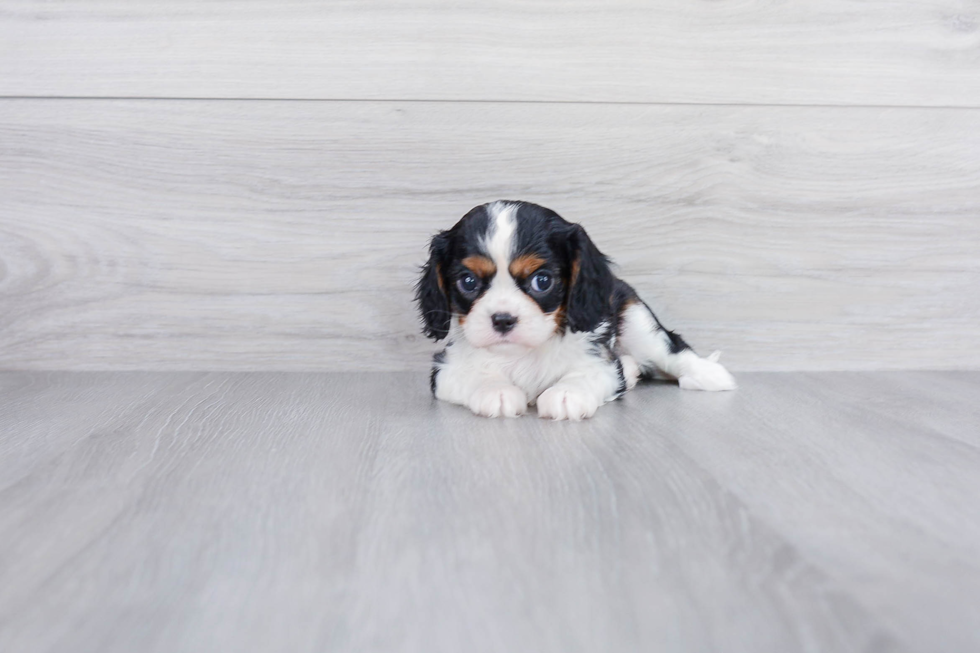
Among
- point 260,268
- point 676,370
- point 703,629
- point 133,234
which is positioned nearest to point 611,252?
point 676,370

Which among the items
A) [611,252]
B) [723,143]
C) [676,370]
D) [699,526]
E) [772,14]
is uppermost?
[772,14]

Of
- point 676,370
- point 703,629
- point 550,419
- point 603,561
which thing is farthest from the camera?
point 676,370

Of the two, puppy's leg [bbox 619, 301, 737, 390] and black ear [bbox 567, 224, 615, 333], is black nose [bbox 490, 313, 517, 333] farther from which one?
puppy's leg [bbox 619, 301, 737, 390]

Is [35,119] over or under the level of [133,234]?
over

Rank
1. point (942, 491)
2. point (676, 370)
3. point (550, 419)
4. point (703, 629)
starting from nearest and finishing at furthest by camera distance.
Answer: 1. point (703, 629)
2. point (942, 491)
3. point (550, 419)
4. point (676, 370)

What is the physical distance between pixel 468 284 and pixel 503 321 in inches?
5.1

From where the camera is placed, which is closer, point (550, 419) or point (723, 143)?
point (550, 419)

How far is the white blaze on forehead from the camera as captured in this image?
4.99ft

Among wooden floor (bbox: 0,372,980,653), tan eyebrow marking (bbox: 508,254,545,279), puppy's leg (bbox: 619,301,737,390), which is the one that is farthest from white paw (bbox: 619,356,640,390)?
tan eyebrow marking (bbox: 508,254,545,279)

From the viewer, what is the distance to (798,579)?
759 millimetres

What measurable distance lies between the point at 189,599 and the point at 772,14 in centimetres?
182

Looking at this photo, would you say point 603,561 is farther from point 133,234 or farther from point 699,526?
point 133,234

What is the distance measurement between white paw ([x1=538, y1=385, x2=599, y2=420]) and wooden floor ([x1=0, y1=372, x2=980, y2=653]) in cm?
3

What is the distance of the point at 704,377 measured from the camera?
181 centimetres
